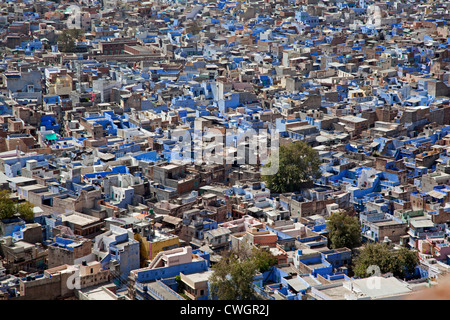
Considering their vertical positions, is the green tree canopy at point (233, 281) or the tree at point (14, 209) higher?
the tree at point (14, 209)

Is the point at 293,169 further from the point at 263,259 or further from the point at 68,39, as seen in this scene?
the point at 68,39

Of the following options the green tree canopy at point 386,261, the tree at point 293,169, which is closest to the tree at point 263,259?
the green tree canopy at point 386,261

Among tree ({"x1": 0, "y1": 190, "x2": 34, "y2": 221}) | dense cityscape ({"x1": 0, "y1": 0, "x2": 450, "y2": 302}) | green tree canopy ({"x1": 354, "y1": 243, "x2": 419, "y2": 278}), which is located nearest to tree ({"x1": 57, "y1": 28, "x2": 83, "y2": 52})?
dense cityscape ({"x1": 0, "y1": 0, "x2": 450, "y2": 302})

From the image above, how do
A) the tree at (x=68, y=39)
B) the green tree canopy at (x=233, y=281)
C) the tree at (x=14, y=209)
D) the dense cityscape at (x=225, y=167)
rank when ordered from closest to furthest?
1. the green tree canopy at (x=233, y=281)
2. the dense cityscape at (x=225, y=167)
3. the tree at (x=14, y=209)
4. the tree at (x=68, y=39)

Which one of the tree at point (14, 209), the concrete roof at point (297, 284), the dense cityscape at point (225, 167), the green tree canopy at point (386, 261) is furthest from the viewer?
the tree at point (14, 209)

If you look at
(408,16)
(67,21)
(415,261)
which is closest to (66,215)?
(415,261)

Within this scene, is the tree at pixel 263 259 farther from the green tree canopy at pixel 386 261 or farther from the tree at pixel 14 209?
the tree at pixel 14 209

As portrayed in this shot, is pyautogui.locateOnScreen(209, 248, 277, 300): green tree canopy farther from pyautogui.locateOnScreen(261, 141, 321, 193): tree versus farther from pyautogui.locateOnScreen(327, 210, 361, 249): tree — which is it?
pyautogui.locateOnScreen(261, 141, 321, 193): tree

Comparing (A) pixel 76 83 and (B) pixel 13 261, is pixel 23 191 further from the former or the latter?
(A) pixel 76 83
